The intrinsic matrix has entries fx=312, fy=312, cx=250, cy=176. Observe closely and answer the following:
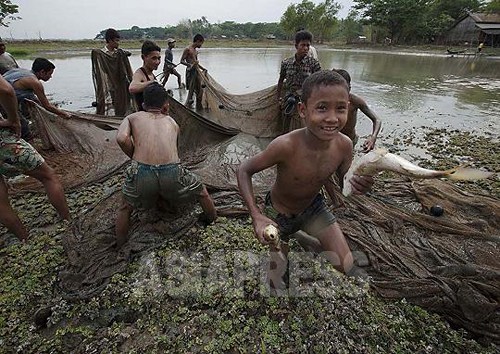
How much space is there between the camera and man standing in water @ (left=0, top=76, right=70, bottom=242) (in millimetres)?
2643

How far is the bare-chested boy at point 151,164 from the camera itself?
2.70 metres

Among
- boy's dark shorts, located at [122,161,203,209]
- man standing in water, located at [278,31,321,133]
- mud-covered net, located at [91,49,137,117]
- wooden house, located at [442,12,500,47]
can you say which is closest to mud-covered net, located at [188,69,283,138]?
man standing in water, located at [278,31,321,133]

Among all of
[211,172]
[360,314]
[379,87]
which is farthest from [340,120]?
[379,87]

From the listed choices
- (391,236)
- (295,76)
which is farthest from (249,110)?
(391,236)

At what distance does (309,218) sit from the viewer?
232 cm

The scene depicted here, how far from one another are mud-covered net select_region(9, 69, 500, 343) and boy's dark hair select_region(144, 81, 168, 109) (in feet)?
3.43

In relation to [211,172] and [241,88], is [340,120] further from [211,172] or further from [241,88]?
[241,88]

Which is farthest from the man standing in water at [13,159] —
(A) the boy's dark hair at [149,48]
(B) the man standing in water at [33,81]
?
(A) the boy's dark hair at [149,48]

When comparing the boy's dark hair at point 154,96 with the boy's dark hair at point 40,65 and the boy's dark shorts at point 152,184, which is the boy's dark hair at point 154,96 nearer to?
the boy's dark shorts at point 152,184

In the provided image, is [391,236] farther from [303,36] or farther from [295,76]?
[303,36]

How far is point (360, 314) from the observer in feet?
7.11

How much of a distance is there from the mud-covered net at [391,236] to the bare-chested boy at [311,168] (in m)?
0.66

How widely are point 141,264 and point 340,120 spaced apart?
6.46 feet

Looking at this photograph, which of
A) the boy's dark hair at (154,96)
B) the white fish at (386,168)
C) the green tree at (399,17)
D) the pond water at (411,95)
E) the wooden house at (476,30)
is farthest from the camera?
the green tree at (399,17)
